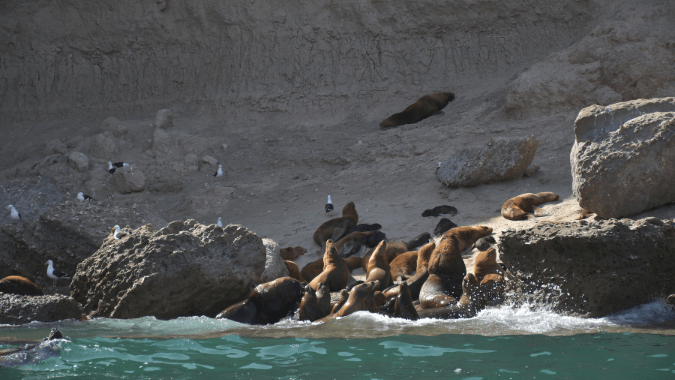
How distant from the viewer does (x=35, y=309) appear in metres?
6.50

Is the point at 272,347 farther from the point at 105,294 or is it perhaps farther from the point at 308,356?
the point at 105,294

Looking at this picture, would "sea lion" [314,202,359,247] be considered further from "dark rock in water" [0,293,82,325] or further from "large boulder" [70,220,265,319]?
"dark rock in water" [0,293,82,325]

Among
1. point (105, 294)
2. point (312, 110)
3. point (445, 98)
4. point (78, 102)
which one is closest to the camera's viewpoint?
point (105, 294)

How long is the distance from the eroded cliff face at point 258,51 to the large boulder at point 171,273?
9.52 metres

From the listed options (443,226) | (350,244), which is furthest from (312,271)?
(443,226)

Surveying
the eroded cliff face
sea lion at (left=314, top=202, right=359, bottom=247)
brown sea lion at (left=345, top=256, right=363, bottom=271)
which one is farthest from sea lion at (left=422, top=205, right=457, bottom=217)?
the eroded cliff face

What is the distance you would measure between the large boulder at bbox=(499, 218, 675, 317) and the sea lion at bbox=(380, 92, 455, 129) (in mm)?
9696

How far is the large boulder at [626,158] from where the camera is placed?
24.2 feet

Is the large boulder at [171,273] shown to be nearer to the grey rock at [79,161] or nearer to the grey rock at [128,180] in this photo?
the grey rock at [128,180]

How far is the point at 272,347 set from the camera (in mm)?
4953

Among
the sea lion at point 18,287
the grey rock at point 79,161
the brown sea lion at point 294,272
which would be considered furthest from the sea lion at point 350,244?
the grey rock at point 79,161

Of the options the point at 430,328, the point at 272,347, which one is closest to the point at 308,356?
the point at 272,347

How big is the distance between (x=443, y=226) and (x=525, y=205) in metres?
1.32

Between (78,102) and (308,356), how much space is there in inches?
633
